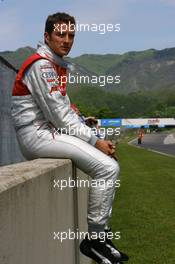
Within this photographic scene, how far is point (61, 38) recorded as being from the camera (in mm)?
3986

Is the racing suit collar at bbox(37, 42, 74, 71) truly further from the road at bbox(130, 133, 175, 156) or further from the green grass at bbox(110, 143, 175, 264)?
the road at bbox(130, 133, 175, 156)

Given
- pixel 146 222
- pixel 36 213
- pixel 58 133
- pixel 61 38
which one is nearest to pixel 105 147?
pixel 58 133

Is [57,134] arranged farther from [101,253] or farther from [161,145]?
[161,145]

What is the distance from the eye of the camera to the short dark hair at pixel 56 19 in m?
3.95

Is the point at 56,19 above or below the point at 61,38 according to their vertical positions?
above

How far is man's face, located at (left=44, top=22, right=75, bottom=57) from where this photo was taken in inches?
155

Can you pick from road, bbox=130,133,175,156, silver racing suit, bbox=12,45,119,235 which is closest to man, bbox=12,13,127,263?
silver racing suit, bbox=12,45,119,235

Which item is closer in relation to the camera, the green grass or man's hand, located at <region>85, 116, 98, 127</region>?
man's hand, located at <region>85, 116, 98, 127</region>

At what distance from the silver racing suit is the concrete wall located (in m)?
0.12

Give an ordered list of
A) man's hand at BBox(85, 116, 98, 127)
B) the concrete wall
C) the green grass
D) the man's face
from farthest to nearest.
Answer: the green grass, man's hand at BBox(85, 116, 98, 127), the man's face, the concrete wall

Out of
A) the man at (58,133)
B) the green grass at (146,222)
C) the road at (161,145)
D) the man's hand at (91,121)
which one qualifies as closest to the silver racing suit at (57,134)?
the man at (58,133)

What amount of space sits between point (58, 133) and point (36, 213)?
1061mm

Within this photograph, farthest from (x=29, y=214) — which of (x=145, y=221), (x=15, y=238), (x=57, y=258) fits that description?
(x=145, y=221)

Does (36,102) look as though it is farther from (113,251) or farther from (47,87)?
(113,251)
